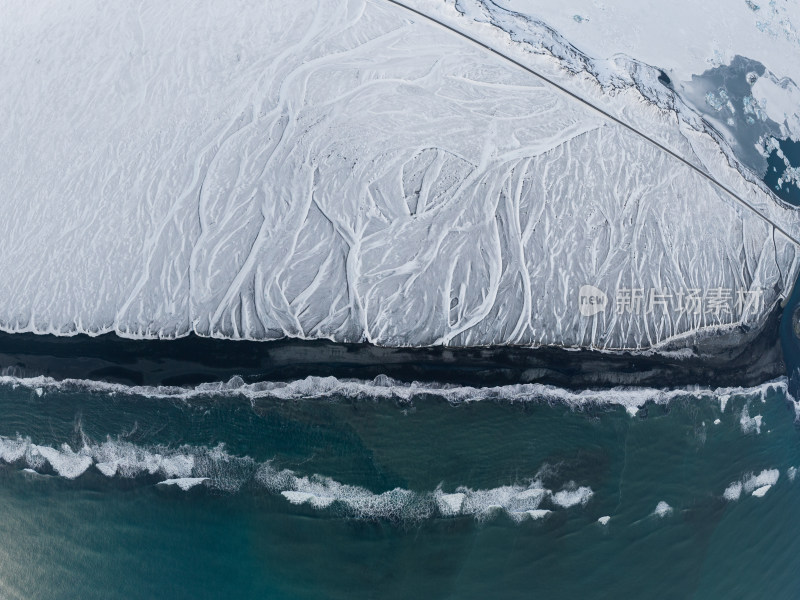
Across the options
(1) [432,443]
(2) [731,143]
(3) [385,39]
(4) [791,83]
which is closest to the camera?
(1) [432,443]

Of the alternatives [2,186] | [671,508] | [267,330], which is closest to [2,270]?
[2,186]

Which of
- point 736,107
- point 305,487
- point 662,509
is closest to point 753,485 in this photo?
point 662,509

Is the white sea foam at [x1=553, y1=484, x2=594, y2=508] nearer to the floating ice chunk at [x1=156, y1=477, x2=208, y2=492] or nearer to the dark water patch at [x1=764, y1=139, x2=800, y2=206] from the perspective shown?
the floating ice chunk at [x1=156, y1=477, x2=208, y2=492]

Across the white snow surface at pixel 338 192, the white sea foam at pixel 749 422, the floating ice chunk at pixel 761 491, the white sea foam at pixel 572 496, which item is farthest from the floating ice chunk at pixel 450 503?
the floating ice chunk at pixel 761 491

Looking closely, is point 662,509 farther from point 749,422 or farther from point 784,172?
point 784,172

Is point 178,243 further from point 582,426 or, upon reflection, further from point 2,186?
point 582,426

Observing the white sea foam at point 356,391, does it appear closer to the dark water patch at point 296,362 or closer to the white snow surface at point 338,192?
the dark water patch at point 296,362
